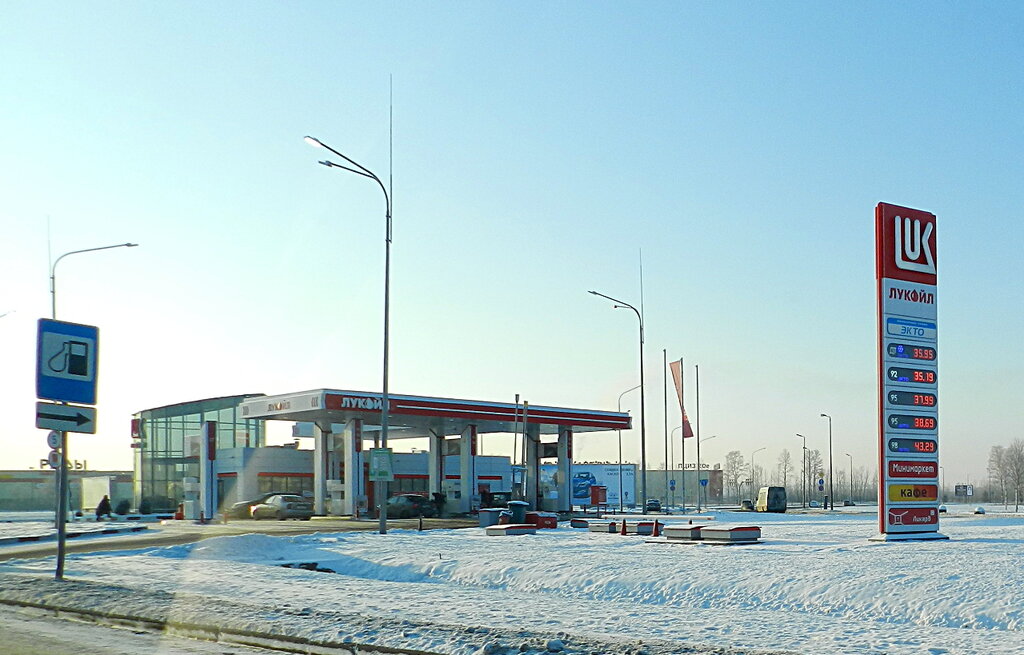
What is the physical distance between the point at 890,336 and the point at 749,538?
6.47 metres

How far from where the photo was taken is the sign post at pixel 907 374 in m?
27.8

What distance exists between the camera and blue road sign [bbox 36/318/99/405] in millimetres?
19125

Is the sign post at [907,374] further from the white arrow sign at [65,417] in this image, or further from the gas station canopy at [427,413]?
the gas station canopy at [427,413]

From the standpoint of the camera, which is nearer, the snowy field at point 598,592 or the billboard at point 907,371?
the snowy field at point 598,592

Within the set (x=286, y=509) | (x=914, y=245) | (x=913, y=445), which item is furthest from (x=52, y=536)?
(x=914, y=245)

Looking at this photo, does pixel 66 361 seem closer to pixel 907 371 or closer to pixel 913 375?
pixel 907 371

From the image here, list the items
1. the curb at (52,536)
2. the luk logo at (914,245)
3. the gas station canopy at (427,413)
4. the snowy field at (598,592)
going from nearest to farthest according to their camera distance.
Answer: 1. the snowy field at (598,592)
2. the luk logo at (914,245)
3. the curb at (52,536)
4. the gas station canopy at (427,413)

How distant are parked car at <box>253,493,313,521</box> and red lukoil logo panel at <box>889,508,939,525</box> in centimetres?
3214

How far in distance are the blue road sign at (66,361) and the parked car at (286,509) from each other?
3370 centimetres

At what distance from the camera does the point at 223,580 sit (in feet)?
63.4

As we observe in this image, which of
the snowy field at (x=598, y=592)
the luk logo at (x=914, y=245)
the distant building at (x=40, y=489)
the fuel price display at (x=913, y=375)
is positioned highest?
the luk logo at (x=914, y=245)

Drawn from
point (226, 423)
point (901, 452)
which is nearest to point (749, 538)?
point (901, 452)

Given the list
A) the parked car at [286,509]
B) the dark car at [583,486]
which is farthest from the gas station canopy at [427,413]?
the dark car at [583,486]

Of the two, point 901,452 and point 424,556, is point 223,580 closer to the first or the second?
point 424,556
